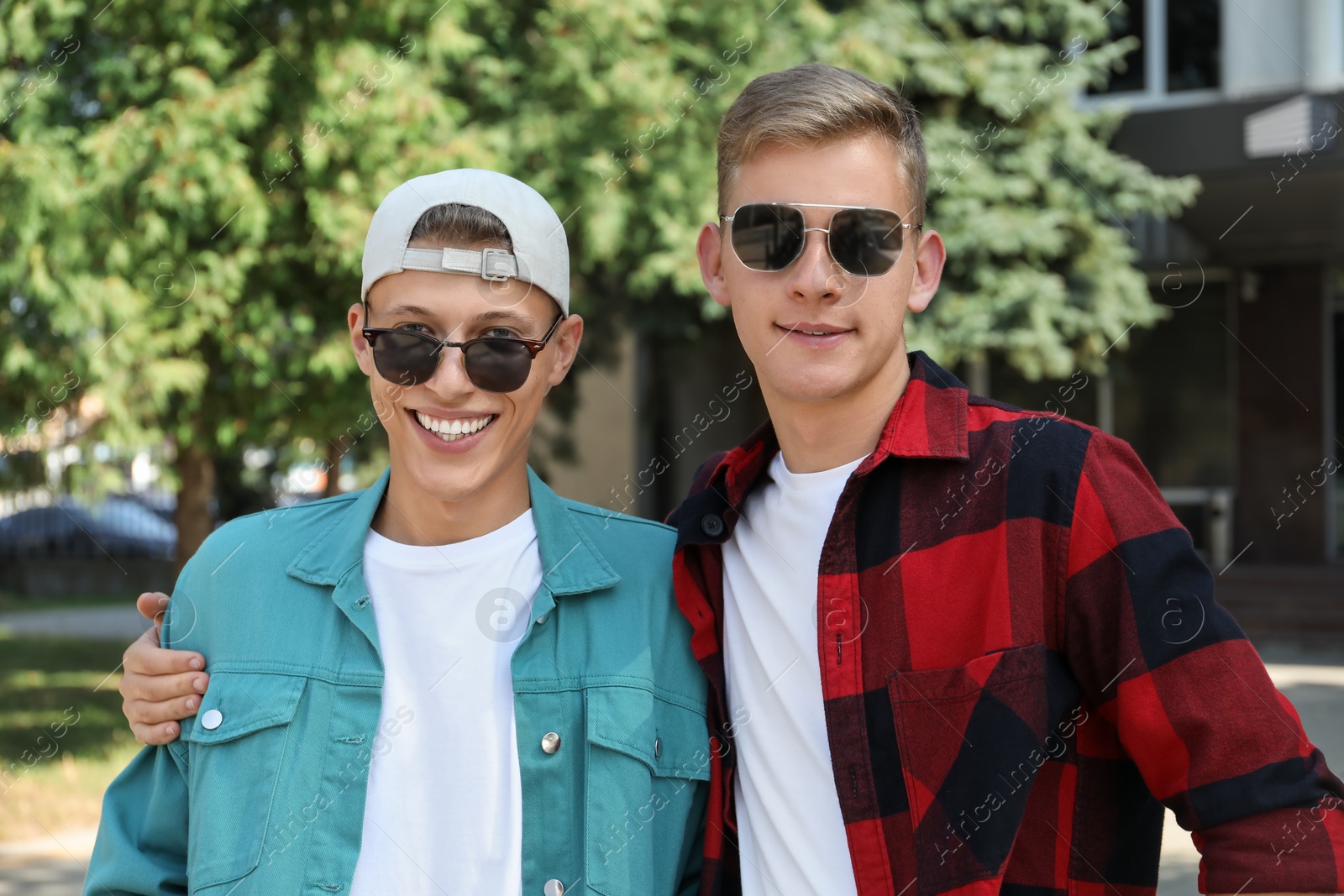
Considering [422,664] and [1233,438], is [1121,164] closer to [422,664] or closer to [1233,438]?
[1233,438]

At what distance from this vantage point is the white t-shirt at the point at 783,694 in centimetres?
196

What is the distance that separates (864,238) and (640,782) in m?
1.07

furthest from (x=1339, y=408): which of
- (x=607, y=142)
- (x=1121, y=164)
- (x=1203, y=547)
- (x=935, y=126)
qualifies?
(x=607, y=142)

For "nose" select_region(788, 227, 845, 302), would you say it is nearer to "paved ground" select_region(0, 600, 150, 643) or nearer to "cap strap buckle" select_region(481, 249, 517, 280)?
"cap strap buckle" select_region(481, 249, 517, 280)

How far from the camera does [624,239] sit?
8641 mm

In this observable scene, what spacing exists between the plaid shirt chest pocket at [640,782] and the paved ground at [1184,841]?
1571 millimetres

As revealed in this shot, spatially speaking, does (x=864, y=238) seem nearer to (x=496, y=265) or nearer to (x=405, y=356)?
(x=496, y=265)

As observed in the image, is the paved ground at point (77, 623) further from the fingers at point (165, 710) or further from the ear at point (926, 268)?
the ear at point (926, 268)

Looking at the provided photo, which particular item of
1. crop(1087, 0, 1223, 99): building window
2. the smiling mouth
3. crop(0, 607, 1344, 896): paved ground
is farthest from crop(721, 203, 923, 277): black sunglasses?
crop(1087, 0, 1223, 99): building window

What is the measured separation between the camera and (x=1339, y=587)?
11547mm

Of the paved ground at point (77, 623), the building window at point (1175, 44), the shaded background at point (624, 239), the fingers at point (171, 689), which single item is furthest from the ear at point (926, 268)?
the paved ground at point (77, 623)

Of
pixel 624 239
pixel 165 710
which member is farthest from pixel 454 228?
pixel 624 239

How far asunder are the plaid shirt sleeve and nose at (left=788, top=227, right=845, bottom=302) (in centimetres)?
54

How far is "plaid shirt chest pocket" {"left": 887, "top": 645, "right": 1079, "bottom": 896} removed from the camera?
1.83 m
